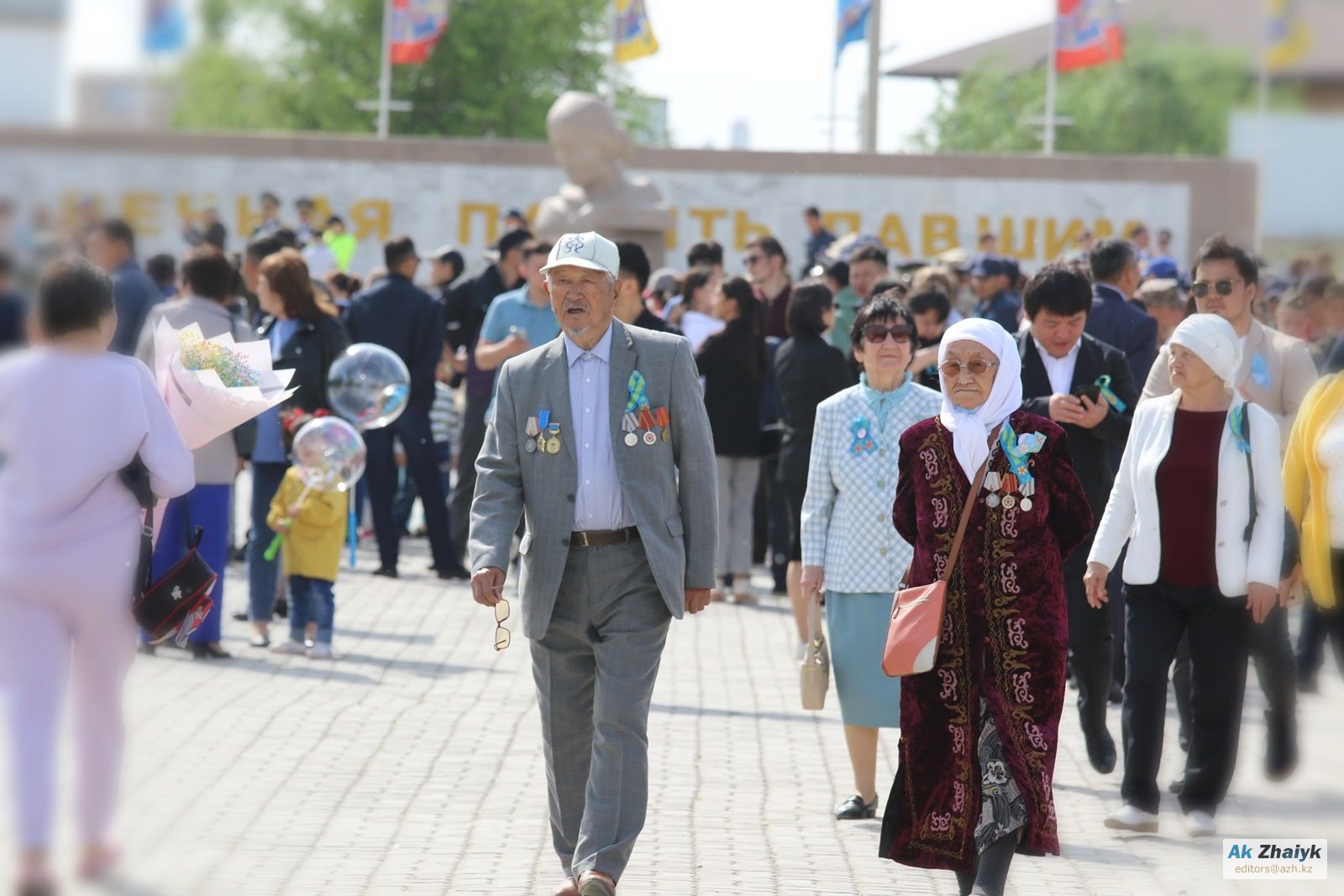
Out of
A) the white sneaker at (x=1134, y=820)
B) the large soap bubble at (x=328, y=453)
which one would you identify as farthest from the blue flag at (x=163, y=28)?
the large soap bubble at (x=328, y=453)

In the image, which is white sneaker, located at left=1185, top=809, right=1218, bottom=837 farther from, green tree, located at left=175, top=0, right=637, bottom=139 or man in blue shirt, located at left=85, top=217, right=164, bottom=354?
man in blue shirt, located at left=85, top=217, right=164, bottom=354

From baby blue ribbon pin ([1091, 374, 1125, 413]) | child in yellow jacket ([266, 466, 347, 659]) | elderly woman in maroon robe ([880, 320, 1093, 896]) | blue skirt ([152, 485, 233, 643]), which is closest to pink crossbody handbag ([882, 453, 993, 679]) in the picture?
elderly woman in maroon robe ([880, 320, 1093, 896])

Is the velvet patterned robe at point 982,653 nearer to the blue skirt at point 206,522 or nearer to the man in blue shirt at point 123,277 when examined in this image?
the man in blue shirt at point 123,277

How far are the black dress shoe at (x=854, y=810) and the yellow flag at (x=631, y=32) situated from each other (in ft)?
105

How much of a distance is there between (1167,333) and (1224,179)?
2115cm

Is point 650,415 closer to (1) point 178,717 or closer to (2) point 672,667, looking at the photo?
(1) point 178,717

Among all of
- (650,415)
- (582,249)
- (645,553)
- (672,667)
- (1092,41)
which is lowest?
(672,667)

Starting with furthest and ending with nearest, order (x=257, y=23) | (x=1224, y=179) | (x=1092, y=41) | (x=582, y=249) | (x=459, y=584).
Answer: (x=1092, y=41) → (x=1224, y=179) → (x=459, y=584) → (x=582, y=249) → (x=257, y=23)

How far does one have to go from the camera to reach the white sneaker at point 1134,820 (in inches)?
295

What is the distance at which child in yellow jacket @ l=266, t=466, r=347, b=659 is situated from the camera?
11.1m

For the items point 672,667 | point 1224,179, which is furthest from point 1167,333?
point 1224,179

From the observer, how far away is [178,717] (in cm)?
920

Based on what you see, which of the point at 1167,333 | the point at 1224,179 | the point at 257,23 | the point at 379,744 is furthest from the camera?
the point at 1224,179

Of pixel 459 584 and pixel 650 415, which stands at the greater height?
pixel 650 415
